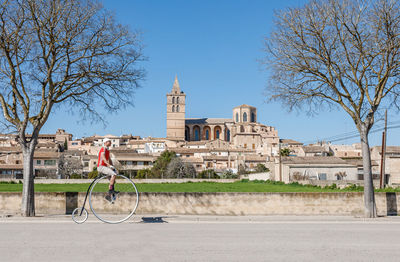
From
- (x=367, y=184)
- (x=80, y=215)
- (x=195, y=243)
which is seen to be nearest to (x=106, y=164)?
(x=80, y=215)

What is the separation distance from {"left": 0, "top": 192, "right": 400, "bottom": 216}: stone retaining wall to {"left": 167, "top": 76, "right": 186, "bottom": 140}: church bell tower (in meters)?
167

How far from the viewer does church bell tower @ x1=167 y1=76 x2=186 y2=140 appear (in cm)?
18800

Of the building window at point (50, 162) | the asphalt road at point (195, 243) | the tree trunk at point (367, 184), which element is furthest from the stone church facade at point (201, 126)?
the asphalt road at point (195, 243)

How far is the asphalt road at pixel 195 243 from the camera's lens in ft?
22.8

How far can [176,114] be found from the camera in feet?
634

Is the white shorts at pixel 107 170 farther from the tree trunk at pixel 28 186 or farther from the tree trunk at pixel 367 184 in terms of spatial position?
the tree trunk at pixel 367 184

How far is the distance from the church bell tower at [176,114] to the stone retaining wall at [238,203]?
166784 millimetres

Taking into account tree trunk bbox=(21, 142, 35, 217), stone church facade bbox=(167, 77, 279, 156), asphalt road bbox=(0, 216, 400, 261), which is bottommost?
asphalt road bbox=(0, 216, 400, 261)

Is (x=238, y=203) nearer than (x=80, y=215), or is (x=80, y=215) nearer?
(x=80, y=215)

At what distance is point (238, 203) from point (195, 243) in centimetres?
770

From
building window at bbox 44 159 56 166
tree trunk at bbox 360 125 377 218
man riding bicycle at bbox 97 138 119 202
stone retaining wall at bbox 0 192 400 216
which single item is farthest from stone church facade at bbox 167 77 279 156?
man riding bicycle at bbox 97 138 119 202

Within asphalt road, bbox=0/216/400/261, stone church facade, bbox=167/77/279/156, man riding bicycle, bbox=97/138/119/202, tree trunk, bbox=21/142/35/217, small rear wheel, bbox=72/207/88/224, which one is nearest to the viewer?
asphalt road, bbox=0/216/400/261

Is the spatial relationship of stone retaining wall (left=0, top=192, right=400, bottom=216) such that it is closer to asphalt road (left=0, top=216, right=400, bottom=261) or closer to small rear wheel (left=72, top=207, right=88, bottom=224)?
small rear wheel (left=72, top=207, right=88, bottom=224)

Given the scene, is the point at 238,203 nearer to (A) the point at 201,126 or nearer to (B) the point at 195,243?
(B) the point at 195,243
